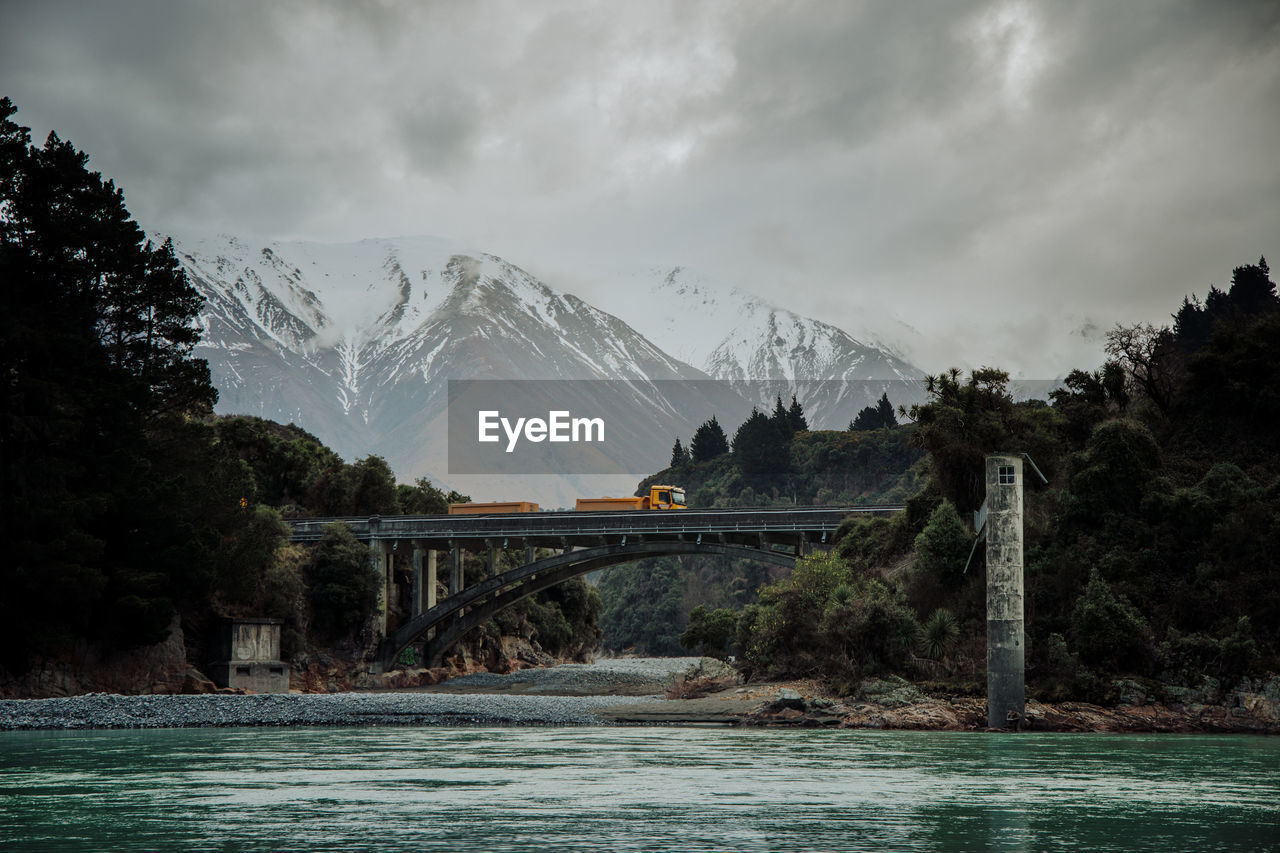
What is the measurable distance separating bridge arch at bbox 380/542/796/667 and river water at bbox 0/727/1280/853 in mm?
35730

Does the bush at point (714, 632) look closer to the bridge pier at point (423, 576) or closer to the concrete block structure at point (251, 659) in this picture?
the bridge pier at point (423, 576)

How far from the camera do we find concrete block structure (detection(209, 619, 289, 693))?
60.8m

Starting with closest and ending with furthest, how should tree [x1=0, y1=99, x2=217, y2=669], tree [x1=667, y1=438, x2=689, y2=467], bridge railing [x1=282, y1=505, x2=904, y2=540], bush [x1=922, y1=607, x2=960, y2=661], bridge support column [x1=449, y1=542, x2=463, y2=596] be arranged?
bush [x1=922, y1=607, x2=960, y2=661] < tree [x1=0, y1=99, x2=217, y2=669] < bridge railing [x1=282, y1=505, x2=904, y2=540] < bridge support column [x1=449, y1=542, x2=463, y2=596] < tree [x1=667, y1=438, x2=689, y2=467]

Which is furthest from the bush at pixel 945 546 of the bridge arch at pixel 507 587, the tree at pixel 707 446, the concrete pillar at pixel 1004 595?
the tree at pixel 707 446

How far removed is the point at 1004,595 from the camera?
40.8m

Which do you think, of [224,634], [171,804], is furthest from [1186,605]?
[224,634]

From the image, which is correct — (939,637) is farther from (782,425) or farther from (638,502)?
(782,425)

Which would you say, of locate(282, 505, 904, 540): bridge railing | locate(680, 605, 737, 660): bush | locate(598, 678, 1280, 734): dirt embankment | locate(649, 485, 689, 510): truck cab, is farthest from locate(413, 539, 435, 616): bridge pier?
locate(598, 678, 1280, 734): dirt embankment

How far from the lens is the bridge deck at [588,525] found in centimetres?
6869

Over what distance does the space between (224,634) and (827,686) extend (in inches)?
1219

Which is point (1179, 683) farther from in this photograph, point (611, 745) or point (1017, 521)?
point (611, 745)

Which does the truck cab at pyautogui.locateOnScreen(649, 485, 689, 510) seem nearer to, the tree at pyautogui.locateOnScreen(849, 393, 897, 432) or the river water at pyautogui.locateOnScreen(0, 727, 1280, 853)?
the river water at pyautogui.locateOnScreen(0, 727, 1280, 853)

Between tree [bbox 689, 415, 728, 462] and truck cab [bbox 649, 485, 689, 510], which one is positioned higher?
tree [bbox 689, 415, 728, 462]

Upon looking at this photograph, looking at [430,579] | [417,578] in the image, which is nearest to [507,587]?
[430,579]
